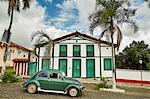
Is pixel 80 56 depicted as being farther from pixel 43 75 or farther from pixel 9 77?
pixel 43 75

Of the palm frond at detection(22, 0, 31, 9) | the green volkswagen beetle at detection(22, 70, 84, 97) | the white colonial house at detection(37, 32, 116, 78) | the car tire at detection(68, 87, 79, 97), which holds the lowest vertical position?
the car tire at detection(68, 87, 79, 97)

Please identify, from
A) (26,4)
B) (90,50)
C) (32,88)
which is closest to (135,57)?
(90,50)

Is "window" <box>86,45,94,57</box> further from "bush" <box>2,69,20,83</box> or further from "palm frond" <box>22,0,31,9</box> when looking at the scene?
"bush" <box>2,69,20,83</box>

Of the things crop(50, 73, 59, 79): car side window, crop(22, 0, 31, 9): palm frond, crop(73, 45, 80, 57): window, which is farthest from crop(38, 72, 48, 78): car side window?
crop(73, 45, 80, 57): window

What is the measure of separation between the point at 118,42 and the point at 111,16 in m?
2.32

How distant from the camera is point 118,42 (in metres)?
21.5

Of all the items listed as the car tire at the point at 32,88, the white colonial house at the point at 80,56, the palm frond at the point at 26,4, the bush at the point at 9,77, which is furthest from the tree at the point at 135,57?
the car tire at the point at 32,88

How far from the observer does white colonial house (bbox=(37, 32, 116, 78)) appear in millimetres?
32375

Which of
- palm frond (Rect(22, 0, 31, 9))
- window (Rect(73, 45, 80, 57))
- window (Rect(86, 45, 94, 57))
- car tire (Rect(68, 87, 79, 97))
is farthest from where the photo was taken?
window (Rect(73, 45, 80, 57))

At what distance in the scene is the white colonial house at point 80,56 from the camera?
3238 centimetres

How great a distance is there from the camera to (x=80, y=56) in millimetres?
32844

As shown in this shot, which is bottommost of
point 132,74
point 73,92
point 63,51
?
point 73,92

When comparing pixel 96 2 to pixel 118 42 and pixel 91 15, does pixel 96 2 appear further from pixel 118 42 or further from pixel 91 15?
pixel 118 42

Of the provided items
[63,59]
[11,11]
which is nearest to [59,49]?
[63,59]
